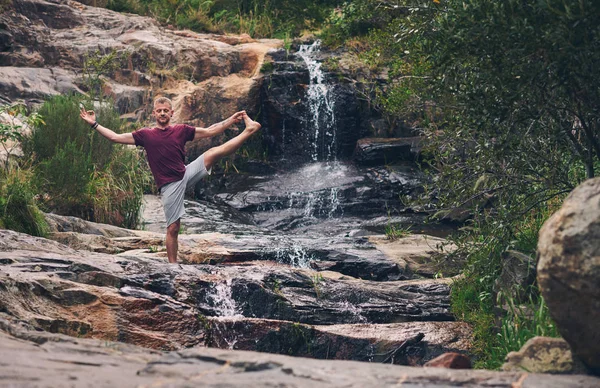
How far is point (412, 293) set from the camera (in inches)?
314

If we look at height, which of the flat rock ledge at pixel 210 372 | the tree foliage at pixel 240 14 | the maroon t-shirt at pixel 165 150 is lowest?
the flat rock ledge at pixel 210 372

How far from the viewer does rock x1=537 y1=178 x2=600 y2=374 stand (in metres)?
3.64

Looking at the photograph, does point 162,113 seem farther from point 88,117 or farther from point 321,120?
point 321,120

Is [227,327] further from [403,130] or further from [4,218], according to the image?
[403,130]

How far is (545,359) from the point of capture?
160 inches

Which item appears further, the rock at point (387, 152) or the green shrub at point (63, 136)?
the rock at point (387, 152)

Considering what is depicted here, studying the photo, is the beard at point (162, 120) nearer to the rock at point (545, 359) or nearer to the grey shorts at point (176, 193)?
the grey shorts at point (176, 193)

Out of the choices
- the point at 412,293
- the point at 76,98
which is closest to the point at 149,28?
the point at 76,98

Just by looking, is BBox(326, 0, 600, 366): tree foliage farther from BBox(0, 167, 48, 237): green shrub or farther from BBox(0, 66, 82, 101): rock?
BBox(0, 66, 82, 101): rock

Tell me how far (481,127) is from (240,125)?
10806 millimetres

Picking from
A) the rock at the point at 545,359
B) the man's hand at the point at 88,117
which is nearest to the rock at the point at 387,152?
the man's hand at the point at 88,117

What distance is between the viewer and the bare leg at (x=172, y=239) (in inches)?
306

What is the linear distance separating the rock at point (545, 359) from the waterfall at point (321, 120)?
12150mm

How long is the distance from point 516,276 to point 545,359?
111 inches
